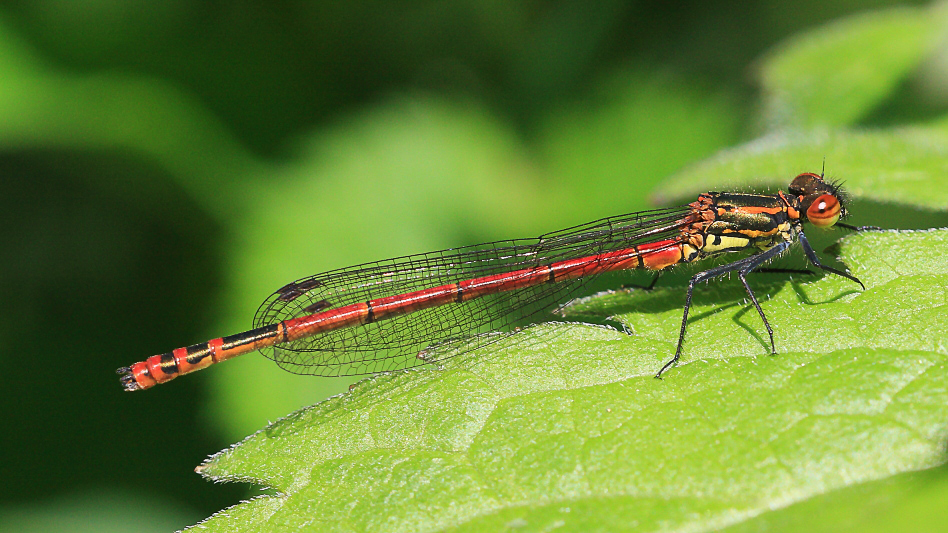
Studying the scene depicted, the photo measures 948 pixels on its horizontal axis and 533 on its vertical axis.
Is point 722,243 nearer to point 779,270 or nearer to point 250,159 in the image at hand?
point 779,270

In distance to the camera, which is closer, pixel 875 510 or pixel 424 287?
pixel 875 510

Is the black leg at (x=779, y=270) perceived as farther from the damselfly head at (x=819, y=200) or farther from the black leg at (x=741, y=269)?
the damselfly head at (x=819, y=200)

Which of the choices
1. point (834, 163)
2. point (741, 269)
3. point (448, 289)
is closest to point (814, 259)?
point (741, 269)

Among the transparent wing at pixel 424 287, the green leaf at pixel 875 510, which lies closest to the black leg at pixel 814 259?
the transparent wing at pixel 424 287

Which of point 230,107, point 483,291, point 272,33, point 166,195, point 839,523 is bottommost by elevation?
point 839,523

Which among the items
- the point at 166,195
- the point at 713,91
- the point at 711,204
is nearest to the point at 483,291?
the point at 711,204

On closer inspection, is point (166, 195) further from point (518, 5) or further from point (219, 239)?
point (518, 5)
